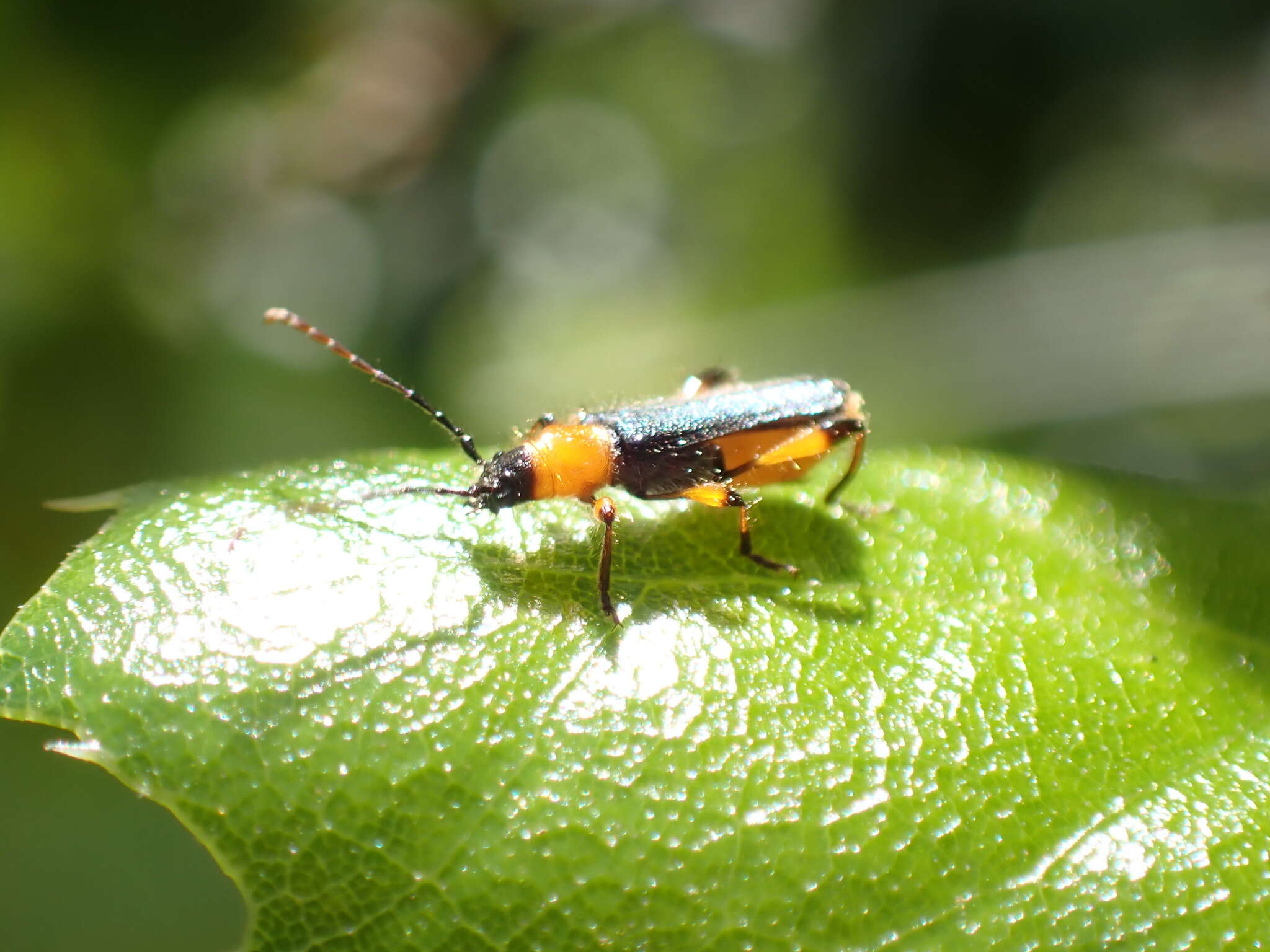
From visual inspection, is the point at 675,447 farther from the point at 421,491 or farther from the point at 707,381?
the point at 421,491

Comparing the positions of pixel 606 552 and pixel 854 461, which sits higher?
pixel 854 461

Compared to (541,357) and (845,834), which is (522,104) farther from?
(845,834)

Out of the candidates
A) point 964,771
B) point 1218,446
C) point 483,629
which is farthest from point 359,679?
point 1218,446

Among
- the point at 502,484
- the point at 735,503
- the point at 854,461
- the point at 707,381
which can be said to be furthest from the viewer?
the point at 707,381

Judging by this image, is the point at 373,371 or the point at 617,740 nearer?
the point at 617,740

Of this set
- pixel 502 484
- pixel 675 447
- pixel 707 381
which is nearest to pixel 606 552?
pixel 502 484

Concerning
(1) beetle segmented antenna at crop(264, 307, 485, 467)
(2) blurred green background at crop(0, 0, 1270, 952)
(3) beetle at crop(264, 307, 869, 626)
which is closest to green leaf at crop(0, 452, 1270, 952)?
(3) beetle at crop(264, 307, 869, 626)

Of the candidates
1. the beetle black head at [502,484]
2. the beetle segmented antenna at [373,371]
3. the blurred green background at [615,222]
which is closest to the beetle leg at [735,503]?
the beetle black head at [502,484]
